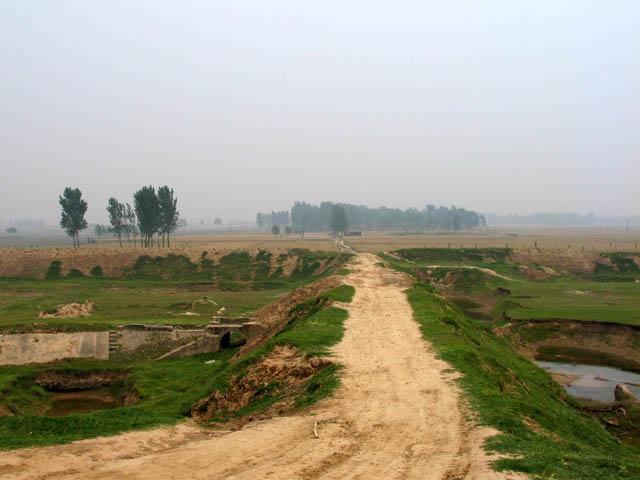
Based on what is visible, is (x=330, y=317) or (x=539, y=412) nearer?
(x=539, y=412)

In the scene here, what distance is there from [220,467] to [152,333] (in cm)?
2215

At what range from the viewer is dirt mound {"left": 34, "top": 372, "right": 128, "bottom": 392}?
85.1ft

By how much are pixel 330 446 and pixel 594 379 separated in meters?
22.1

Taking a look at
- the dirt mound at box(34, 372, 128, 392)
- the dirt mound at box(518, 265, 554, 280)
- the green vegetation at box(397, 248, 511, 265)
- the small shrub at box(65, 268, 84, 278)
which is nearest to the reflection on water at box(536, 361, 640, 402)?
the dirt mound at box(34, 372, 128, 392)

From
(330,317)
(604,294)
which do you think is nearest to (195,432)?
(330,317)

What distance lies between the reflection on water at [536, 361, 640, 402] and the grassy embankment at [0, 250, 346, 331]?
21971mm

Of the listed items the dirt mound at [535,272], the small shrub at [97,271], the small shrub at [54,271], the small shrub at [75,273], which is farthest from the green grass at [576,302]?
the small shrub at [54,271]

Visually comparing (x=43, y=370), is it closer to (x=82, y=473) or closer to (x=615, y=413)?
(x=82, y=473)

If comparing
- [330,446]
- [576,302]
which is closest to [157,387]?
[330,446]

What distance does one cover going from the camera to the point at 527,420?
503 inches

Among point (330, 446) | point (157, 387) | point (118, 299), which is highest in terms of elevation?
point (330, 446)

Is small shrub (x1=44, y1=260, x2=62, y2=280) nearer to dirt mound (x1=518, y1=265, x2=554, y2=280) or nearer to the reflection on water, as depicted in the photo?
dirt mound (x1=518, y1=265, x2=554, y2=280)

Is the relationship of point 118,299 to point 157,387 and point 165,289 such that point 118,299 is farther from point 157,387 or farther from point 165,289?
point 157,387

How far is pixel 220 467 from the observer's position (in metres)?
10.1
